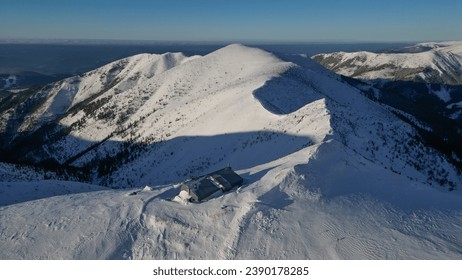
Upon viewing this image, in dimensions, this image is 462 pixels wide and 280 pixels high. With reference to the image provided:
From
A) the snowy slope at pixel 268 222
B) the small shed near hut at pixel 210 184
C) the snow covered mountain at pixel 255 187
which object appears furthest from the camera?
the small shed near hut at pixel 210 184

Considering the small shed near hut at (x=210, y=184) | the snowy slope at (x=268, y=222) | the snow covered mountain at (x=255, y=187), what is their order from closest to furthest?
the snowy slope at (x=268, y=222), the snow covered mountain at (x=255, y=187), the small shed near hut at (x=210, y=184)

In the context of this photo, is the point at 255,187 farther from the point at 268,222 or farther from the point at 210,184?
the point at 268,222

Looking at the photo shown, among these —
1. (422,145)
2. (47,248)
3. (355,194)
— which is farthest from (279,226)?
(422,145)

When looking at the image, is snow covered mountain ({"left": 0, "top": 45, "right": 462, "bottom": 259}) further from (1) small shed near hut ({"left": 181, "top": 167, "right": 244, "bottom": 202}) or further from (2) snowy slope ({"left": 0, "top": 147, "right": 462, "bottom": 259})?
(1) small shed near hut ({"left": 181, "top": 167, "right": 244, "bottom": 202})

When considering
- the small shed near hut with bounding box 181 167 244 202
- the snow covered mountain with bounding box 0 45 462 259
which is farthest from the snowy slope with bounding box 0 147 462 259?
the small shed near hut with bounding box 181 167 244 202

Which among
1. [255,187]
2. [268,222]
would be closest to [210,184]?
[255,187]

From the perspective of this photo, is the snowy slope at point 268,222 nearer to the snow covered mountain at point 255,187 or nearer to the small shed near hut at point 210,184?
the snow covered mountain at point 255,187

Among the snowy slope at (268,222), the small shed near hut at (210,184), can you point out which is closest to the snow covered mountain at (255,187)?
the snowy slope at (268,222)
